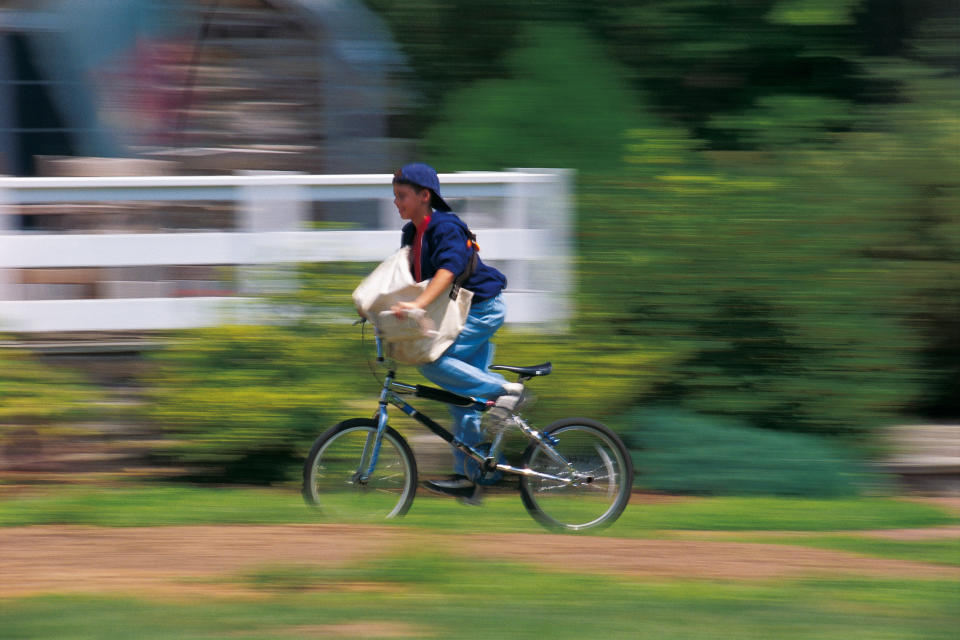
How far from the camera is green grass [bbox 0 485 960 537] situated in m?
6.21

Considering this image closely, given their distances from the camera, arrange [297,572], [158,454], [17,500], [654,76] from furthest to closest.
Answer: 1. [654,76]
2. [158,454]
3. [17,500]
4. [297,572]

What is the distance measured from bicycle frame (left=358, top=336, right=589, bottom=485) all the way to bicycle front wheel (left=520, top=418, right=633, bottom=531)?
0.07 feet

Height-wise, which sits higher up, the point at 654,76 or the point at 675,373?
the point at 654,76

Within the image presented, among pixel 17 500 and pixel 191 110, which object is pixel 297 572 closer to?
pixel 17 500

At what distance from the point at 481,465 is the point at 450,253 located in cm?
114

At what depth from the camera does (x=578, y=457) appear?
622cm

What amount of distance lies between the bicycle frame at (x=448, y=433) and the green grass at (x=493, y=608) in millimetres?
1167

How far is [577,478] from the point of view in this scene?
20.4 ft

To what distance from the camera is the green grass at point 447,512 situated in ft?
20.4

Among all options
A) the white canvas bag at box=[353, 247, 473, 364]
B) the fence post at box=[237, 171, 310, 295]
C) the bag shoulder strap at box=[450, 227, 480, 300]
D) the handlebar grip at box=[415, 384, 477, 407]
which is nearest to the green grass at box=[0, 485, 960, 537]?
the handlebar grip at box=[415, 384, 477, 407]

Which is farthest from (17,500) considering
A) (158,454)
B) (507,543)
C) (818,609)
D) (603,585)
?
(818,609)

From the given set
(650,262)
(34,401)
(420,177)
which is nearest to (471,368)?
(420,177)

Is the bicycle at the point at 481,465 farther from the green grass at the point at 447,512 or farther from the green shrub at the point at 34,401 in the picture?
the green shrub at the point at 34,401

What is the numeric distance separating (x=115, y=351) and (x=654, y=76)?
496 centimetres
